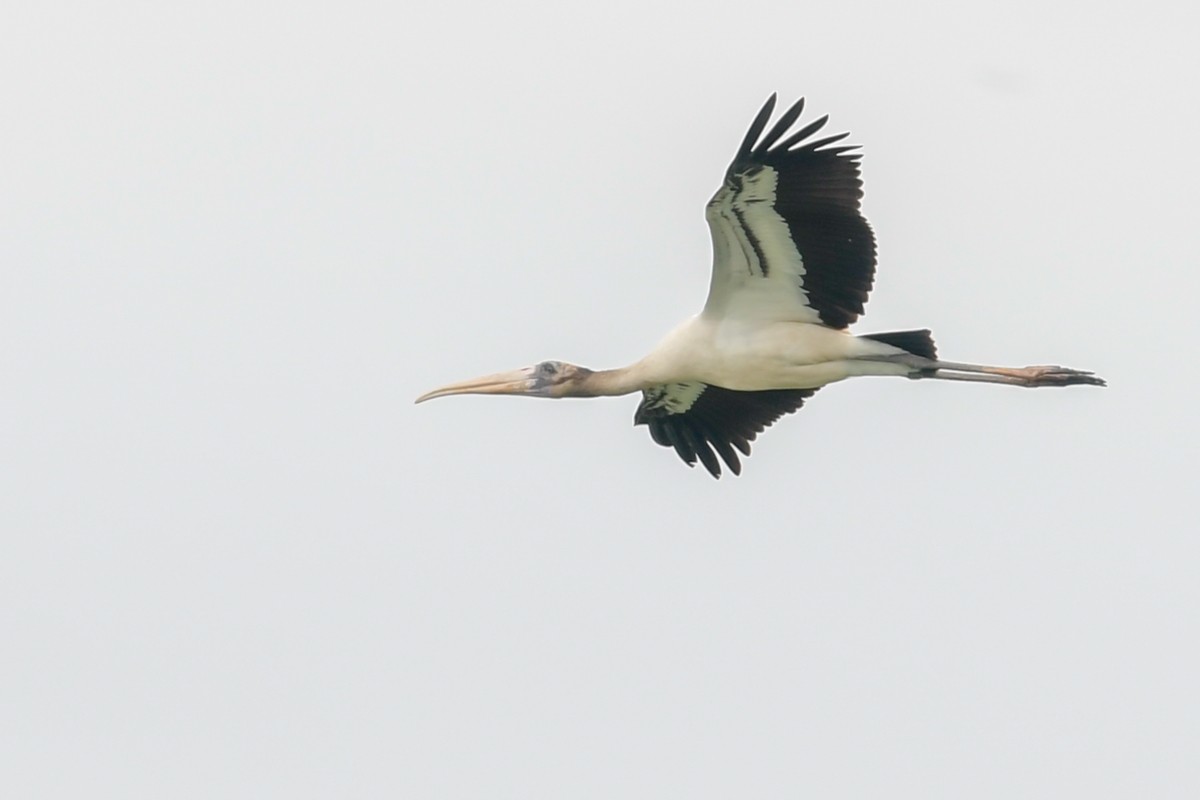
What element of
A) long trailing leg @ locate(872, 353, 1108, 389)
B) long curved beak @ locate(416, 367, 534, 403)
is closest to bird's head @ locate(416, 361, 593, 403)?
long curved beak @ locate(416, 367, 534, 403)

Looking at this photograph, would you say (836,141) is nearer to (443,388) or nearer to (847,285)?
(847,285)

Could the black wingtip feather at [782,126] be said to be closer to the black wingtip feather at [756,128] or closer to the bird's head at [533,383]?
the black wingtip feather at [756,128]

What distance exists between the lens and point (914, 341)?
24922mm

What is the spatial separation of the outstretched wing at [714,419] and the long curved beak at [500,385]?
1.08 meters

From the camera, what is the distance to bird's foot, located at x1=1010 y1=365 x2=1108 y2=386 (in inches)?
1020

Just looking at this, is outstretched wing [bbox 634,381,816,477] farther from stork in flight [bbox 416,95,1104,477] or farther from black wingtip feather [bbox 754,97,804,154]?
black wingtip feather [bbox 754,97,804,154]

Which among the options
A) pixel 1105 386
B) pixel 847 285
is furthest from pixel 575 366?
pixel 1105 386

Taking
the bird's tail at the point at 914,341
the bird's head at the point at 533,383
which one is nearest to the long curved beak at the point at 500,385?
the bird's head at the point at 533,383

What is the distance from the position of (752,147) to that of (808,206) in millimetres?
808

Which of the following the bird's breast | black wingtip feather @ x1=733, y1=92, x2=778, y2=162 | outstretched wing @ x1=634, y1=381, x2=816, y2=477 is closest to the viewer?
black wingtip feather @ x1=733, y1=92, x2=778, y2=162

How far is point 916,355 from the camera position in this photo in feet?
82.1

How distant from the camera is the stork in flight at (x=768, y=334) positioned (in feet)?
78.0

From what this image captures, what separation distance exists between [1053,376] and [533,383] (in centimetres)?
441

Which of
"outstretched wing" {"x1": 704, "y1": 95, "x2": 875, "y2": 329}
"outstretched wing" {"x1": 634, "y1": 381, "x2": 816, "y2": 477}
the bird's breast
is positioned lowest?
"outstretched wing" {"x1": 634, "y1": 381, "x2": 816, "y2": 477}
